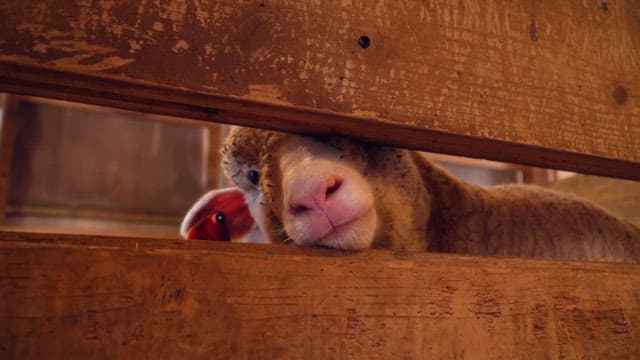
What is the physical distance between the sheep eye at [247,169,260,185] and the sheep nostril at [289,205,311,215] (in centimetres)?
46

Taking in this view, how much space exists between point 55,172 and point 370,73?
4972mm

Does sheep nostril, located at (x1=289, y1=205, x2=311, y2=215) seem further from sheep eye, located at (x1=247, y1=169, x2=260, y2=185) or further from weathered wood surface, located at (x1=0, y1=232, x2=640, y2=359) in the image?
sheep eye, located at (x1=247, y1=169, x2=260, y2=185)

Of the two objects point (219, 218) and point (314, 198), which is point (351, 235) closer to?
point (314, 198)

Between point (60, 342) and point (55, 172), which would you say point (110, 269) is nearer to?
point (60, 342)

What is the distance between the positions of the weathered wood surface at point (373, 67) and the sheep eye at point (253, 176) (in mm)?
799

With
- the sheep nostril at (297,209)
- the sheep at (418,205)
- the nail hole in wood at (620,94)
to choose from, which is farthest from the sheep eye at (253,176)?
the nail hole in wood at (620,94)

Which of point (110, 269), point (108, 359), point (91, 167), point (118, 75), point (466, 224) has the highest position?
point (91, 167)

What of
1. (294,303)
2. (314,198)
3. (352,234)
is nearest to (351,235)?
(352,234)

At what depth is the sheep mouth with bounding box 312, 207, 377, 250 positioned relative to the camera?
108 cm

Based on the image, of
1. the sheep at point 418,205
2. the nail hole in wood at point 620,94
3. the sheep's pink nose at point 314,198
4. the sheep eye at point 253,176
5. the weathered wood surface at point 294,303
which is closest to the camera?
the weathered wood surface at point 294,303

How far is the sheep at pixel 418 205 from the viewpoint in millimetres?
1317

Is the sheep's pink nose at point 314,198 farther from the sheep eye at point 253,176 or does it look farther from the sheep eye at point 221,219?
the sheep eye at point 221,219

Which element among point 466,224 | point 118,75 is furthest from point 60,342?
point 466,224

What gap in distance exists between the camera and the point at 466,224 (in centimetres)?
170
